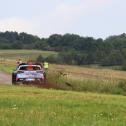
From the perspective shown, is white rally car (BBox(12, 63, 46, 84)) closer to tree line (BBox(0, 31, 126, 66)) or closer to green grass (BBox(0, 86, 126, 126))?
green grass (BBox(0, 86, 126, 126))

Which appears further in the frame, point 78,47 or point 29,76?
point 78,47

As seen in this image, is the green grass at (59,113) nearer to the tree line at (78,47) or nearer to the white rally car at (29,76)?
the white rally car at (29,76)

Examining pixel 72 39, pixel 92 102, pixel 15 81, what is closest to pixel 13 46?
pixel 72 39

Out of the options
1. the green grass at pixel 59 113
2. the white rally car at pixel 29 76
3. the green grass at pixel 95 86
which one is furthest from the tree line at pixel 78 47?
the green grass at pixel 59 113

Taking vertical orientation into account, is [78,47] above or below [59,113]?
above

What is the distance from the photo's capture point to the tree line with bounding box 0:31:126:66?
298 ft

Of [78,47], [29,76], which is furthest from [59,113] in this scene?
[78,47]

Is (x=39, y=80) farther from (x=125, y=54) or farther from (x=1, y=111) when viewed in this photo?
(x=125, y=54)

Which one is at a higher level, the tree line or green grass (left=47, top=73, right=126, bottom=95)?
the tree line

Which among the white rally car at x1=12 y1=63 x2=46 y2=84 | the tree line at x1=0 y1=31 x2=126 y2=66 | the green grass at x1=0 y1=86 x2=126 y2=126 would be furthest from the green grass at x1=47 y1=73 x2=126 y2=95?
the tree line at x1=0 y1=31 x2=126 y2=66

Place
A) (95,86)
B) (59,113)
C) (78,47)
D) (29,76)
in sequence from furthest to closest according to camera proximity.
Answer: (78,47) → (29,76) → (95,86) → (59,113)

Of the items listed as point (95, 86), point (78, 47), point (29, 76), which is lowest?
point (95, 86)

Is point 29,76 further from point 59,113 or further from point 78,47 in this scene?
point 78,47

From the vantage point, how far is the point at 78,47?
392 ft
